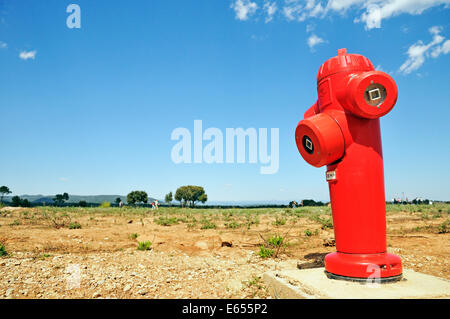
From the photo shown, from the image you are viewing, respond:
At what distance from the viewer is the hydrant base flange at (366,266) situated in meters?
2.81

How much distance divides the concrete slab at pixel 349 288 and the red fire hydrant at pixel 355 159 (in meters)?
0.13

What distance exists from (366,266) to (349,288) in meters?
0.31

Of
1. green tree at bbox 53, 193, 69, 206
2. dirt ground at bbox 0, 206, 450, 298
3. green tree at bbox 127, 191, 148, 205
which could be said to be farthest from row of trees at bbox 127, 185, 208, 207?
dirt ground at bbox 0, 206, 450, 298

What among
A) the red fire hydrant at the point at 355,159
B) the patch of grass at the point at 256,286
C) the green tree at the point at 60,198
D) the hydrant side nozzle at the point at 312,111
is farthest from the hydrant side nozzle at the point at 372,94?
the green tree at the point at 60,198

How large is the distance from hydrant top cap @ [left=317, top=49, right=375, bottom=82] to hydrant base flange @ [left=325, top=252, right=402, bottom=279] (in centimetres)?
199

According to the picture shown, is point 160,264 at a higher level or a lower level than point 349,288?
lower

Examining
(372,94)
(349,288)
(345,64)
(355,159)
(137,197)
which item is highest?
(345,64)

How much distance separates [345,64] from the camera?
3068 mm

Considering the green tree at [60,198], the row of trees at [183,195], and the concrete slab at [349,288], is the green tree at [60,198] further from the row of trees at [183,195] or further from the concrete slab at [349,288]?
the concrete slab at [349,288]

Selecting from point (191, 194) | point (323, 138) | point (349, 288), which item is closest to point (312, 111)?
point (323, 138)

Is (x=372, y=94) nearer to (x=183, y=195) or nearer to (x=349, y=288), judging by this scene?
(x=349, y=288)

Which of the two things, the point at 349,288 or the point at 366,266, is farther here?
the point at 366,266
